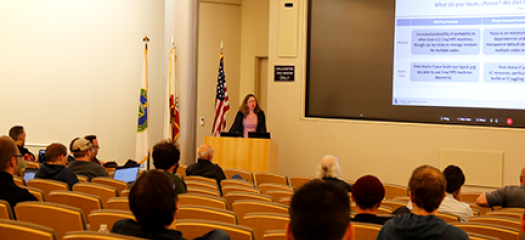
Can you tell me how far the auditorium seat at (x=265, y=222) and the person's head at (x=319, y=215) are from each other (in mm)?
1133

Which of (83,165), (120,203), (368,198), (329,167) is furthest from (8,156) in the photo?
(329,167)

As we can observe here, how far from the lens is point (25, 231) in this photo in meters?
1.86

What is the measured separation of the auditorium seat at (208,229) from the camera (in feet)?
7.05

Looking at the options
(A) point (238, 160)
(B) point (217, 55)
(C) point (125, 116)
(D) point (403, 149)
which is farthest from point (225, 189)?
(B) point (217, 55)

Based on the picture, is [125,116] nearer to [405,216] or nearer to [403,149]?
[403,149]

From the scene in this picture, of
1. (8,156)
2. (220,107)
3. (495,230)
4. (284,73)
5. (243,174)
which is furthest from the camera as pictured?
(284,73)

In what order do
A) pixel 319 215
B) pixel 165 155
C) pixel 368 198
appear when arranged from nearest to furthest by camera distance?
pixel 319 215
pixel 368 198
pixel 165 155

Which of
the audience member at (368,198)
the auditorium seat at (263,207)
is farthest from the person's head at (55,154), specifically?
the audience member at (368,198)

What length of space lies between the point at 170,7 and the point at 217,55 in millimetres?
1471

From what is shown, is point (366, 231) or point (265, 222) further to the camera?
point (265, 222)

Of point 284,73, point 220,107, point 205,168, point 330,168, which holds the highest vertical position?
point 284,73

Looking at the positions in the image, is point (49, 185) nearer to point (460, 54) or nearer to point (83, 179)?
point (83, 179)

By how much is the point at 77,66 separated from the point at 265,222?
23.7 feet

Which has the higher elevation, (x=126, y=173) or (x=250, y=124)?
(x=250, y=124)
